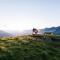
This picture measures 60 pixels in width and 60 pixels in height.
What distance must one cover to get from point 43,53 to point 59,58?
9.65 feet

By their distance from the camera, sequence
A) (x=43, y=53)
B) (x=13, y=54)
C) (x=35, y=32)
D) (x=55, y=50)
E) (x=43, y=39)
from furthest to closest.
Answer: (x=35, y=32) → (x=43, y=39) → (x=55, y=50) → (x=43, y=53) → (x=13, y=54)

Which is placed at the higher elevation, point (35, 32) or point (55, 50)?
point (35, 32)

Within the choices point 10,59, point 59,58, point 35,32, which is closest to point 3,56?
point 10,59

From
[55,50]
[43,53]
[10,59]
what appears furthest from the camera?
[55,50]

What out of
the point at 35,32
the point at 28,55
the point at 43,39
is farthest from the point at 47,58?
the point at 35,32

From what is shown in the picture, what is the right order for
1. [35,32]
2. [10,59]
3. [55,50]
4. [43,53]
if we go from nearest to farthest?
1. [10,59]
2. [43,53]
3. [55,50]
4. [35,32]

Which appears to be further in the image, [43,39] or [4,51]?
[43,39]

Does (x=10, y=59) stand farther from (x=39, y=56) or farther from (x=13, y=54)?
(x=39, y=56)

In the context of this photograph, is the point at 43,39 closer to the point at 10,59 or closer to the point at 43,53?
the point at 43,53

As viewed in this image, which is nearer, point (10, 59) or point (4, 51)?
point (10, 59)

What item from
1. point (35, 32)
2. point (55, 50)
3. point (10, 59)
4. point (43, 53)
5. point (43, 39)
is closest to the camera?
point (10, 59)

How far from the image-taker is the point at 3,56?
27.7 metres

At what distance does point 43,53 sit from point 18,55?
4867 mm

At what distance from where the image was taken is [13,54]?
29.2 meters
